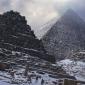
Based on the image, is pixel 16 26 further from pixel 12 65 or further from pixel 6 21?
pixel 12 65

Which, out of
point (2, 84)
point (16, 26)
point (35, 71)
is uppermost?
point (16, 26)

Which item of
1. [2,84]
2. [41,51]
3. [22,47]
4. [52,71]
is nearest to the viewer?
[2,84]

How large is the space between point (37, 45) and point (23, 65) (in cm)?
4449

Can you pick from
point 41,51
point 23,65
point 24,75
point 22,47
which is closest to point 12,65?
point 23,65

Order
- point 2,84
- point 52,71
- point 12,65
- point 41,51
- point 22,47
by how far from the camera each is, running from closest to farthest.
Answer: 1. point 2,84
2. point 12,65
3. point 52,71
4. point 22,47
5. point 41,51

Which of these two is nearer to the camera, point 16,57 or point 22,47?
point 16,57

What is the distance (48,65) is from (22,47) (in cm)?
2032

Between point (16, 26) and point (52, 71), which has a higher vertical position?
point (16, 26)

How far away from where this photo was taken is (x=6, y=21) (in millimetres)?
172500

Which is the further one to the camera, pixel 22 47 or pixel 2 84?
pixel 22 47

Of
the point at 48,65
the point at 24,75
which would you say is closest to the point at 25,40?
the point at 48,65

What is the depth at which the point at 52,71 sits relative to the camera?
139 meters

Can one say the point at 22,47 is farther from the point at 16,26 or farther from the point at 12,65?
the point at 12,65

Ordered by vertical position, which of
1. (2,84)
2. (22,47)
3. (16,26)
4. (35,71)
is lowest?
(2,84)
